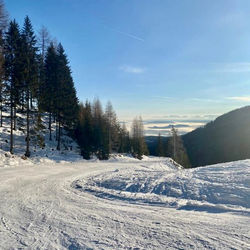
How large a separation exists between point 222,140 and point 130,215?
419ft

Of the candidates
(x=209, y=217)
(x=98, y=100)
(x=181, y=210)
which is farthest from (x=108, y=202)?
(x=98, y=100)

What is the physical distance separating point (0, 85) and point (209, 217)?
20112 mm

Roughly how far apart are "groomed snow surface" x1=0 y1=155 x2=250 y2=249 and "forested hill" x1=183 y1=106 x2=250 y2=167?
8750 cm

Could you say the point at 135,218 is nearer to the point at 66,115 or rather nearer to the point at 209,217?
the point at 209,217

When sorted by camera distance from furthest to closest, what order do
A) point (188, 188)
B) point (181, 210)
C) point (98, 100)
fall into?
point (98, 100)
point (188, 188)
point (181, 210)

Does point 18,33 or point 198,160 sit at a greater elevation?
point 18,33

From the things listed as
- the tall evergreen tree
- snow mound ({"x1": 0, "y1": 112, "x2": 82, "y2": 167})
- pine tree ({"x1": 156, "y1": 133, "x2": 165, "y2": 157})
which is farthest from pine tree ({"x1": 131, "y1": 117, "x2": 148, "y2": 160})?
snow mound ({"x1": 0, "y1": 112, "x2": 82, "y2": 167})

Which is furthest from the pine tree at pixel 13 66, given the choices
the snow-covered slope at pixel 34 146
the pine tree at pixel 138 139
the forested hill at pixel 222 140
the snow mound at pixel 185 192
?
the forested hill at pixel 222 140

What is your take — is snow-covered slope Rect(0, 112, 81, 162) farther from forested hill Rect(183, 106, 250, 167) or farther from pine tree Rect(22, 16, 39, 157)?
forested hill Rect(183, 106, 250, 167)

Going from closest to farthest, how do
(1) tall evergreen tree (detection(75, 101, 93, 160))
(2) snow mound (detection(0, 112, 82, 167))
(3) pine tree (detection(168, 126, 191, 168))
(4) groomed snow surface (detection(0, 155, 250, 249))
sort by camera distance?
(4) groomed snow surface (detection(0, 155, 250, 249)), (2) snow mound (detection(0, 112, 82, 167)), (1) tall evergreen tree (detection(75, 101, 93, 160)), (3) pine tree (detection(168, 126, 191, 168))

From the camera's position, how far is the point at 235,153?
10356 centimetres

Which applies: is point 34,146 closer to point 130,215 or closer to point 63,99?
point 63,99

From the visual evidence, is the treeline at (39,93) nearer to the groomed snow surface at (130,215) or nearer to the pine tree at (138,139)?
the pine tree at (138,139)

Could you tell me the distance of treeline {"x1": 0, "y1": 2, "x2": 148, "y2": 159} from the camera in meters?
20.8
